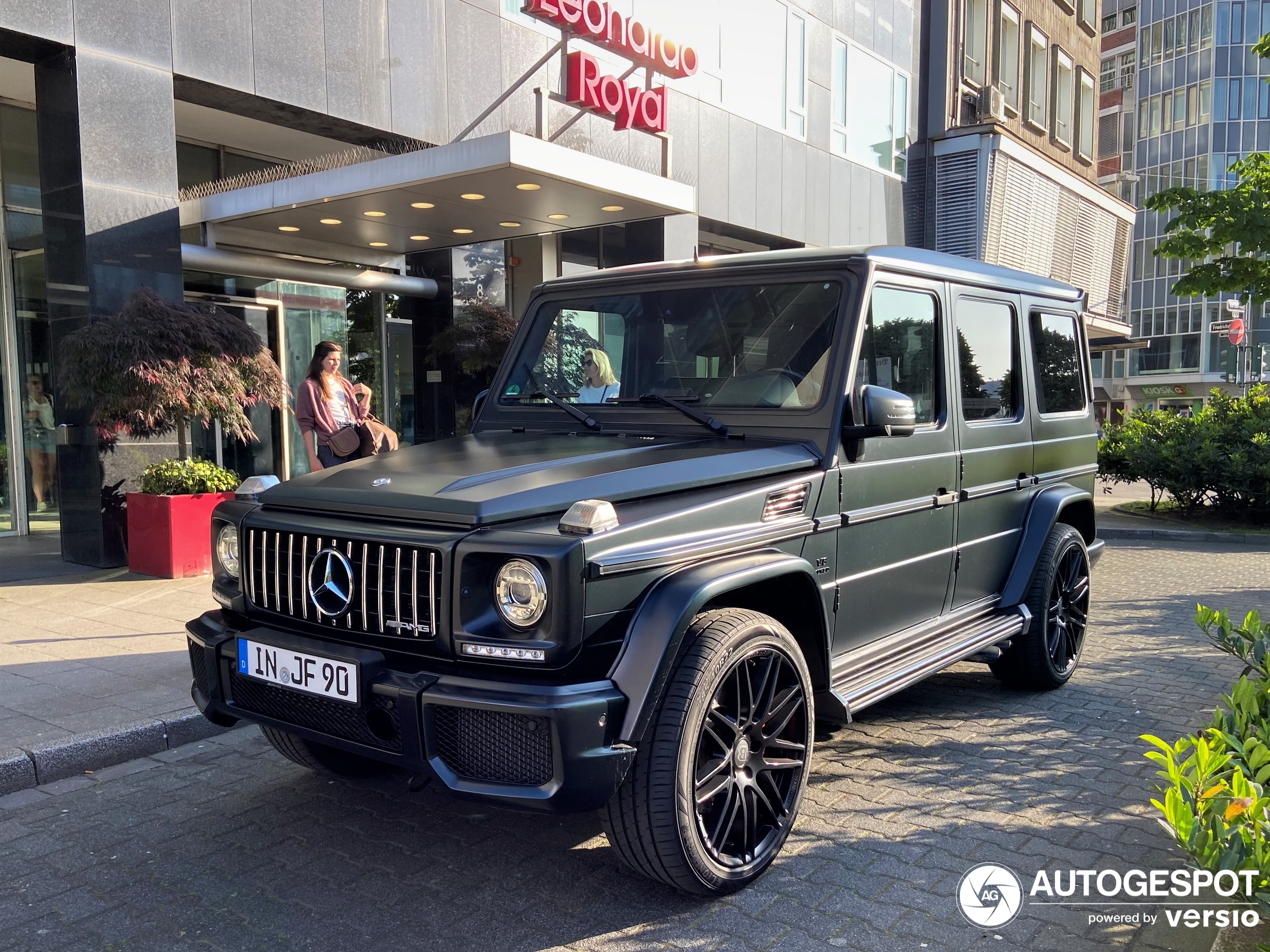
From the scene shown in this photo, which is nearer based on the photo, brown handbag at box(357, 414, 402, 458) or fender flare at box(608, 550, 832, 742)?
fender flare at box(608, 550, 832, 742)

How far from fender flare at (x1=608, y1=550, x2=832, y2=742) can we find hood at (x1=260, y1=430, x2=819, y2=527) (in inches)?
13.5

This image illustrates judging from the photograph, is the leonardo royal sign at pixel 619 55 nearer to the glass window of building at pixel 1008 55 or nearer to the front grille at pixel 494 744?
the front grille at pixel 494 744

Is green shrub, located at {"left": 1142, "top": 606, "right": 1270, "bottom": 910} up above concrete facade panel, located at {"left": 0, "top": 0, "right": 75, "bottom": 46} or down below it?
below

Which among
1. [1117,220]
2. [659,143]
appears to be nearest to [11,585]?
[659,143]

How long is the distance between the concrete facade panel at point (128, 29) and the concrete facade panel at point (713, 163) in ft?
25.0

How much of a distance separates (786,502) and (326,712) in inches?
64.8

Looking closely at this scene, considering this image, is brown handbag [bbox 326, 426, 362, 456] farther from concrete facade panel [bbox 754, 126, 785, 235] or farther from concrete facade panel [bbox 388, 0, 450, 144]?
concrete facade panel [bbox 754, 126, 785, 235]

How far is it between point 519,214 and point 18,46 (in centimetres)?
470

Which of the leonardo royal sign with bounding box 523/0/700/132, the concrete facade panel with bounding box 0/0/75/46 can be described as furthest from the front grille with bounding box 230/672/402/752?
the leonardo royal sign with bounding box 523/0/700/132

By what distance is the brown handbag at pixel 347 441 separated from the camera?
7.67m

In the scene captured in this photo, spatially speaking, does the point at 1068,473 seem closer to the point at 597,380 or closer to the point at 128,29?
the point at 597,380

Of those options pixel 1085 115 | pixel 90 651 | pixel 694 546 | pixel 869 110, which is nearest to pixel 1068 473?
pixel 694 546

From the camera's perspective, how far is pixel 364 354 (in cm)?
1403

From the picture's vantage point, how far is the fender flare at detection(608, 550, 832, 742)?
2.73 m
